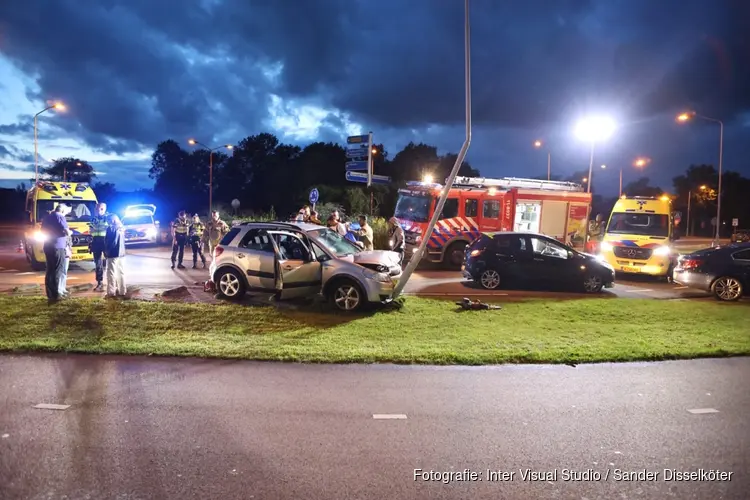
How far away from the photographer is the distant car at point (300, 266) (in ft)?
30.2

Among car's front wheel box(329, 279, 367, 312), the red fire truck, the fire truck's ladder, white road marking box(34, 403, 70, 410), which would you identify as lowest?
white road marking box(34, 403, 70, 410)

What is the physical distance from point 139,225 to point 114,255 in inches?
590

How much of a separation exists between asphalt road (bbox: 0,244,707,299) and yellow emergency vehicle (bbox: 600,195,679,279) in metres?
Result: 0.50

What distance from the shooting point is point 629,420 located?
476 cm

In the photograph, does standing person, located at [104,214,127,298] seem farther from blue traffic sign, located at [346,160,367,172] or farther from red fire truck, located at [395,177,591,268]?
blue traffic sign, located at [346,160,367,172]

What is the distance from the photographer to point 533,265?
12742mm

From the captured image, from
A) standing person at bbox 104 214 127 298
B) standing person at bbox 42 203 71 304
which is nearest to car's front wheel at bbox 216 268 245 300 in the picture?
standing person at bbox 104 214 127 298

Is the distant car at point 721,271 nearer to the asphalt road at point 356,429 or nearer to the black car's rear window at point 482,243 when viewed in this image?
the black car's rear window at point 482,243

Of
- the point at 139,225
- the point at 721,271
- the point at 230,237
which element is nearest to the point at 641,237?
the point at 721,271

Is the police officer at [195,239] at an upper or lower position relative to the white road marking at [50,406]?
upper

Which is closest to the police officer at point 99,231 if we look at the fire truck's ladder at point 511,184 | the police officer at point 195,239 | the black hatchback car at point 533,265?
the police officer at point 195,239

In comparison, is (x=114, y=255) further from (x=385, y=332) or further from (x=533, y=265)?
(x=533, y=265)

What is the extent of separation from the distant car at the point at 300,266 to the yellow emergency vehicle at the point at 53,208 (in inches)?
293

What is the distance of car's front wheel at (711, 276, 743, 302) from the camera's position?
11.9m
